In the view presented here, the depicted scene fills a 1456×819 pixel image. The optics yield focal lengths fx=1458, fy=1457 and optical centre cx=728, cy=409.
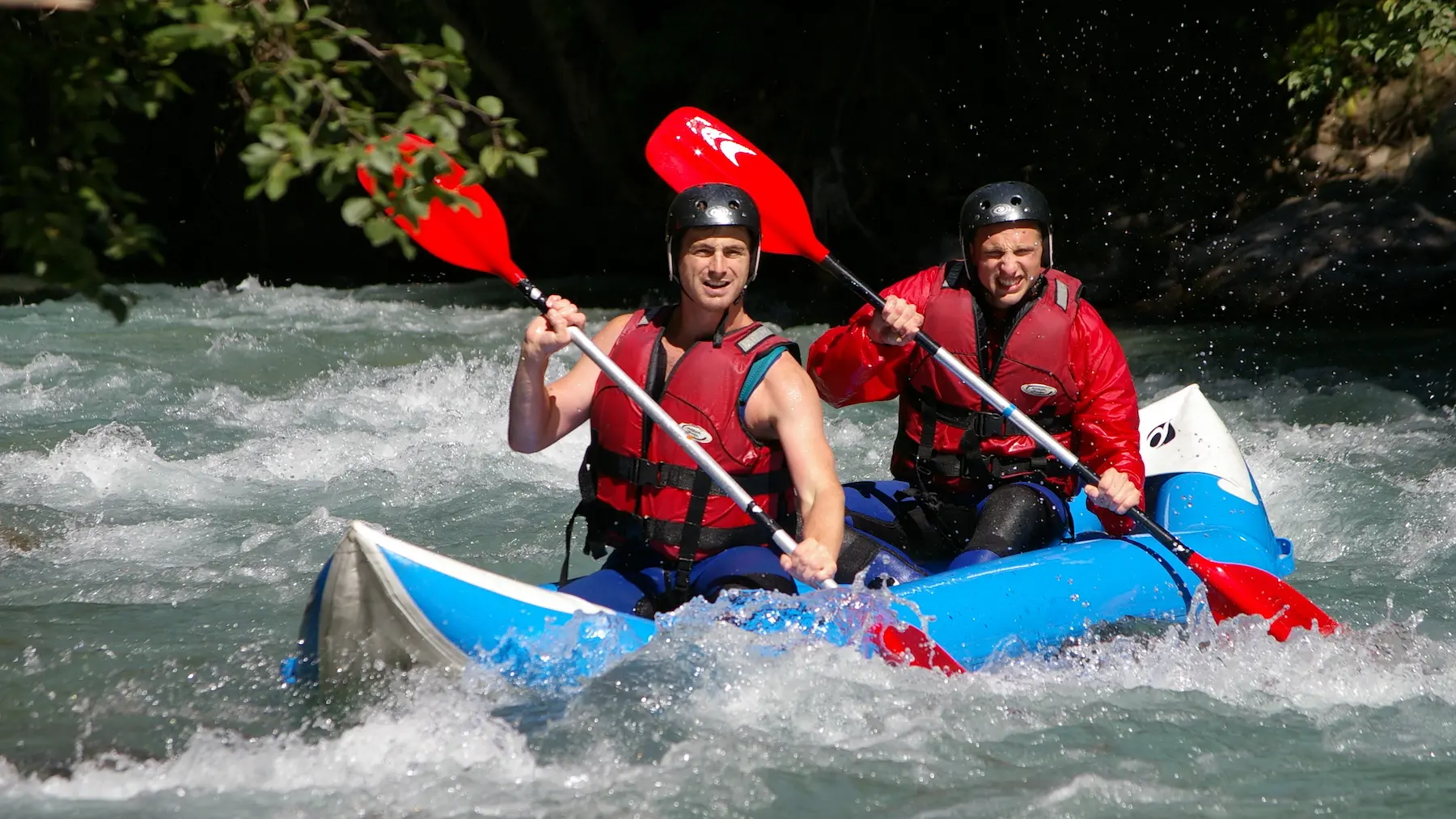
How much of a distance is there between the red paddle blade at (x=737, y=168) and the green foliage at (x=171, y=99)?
2.24m

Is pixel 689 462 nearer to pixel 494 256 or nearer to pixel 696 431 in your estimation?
pixel 696 431

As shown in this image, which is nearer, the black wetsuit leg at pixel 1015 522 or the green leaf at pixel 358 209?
the green leaf at pixel 358 209

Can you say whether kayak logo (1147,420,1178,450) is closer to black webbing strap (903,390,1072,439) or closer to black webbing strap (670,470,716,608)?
black webbing strap (903,390,1072,439)

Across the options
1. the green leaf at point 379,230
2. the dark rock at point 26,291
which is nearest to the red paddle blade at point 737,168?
the green leaf at point 379,230

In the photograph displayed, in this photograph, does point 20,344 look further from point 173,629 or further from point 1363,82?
point 1363,82

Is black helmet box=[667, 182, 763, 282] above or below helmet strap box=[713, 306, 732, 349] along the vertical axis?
above

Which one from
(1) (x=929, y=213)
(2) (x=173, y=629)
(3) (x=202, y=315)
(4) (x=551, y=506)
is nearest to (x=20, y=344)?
(3) (x=202, y=315)

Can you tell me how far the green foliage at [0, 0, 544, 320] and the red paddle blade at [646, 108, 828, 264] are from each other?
224 centimetres

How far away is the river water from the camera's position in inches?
119

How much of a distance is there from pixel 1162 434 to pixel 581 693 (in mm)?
2724

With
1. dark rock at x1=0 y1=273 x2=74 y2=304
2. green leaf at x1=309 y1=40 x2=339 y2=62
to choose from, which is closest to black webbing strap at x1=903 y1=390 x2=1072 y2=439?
green leaf at x1=309 y1=40 x2=339 y2=62

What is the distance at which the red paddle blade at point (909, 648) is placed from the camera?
338cm

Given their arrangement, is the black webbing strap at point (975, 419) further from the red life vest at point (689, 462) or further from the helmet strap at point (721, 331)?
the helmet strap at point (721, 331)

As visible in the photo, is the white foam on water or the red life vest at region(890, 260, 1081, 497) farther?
the red life vest at region(890, 260, 1081, 497)
